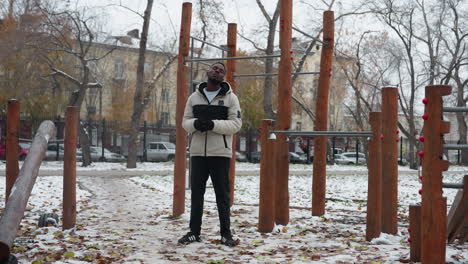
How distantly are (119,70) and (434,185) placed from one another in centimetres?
4360

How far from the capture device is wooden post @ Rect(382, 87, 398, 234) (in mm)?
5766

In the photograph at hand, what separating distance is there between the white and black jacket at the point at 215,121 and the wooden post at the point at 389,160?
164cm

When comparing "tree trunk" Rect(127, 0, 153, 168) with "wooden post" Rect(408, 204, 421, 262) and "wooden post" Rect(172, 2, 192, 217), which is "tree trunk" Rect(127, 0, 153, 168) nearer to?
"wooden post" Rect(172, 2, 192, 217)

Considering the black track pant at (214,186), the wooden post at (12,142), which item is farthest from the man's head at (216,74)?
the wooden post at (12,142)

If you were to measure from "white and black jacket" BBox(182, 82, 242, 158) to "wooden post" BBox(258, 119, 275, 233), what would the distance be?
530 mm

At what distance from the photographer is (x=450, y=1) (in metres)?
24.8

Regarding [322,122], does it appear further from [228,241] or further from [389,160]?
[228,241]

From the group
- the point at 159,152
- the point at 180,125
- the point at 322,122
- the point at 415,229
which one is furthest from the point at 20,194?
the point at 159,152

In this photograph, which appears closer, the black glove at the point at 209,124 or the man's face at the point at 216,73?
the black glove at the point at 209,124

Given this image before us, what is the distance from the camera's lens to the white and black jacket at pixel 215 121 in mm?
5391

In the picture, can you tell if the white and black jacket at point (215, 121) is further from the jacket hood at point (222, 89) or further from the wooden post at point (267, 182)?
the wooden post at point (267, 182)

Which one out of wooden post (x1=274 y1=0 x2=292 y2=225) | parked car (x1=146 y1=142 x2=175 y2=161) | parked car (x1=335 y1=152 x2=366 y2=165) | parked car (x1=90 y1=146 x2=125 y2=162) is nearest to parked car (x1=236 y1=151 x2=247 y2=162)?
parked car (x1=146 y1=142 x2=175 y2=161)

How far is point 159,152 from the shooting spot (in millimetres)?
33969

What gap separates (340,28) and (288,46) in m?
20.8
